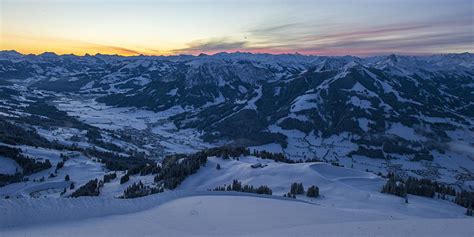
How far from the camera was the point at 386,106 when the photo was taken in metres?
167

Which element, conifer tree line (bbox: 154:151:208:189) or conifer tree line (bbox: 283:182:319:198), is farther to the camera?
conifer tree line (bbox: 154:151:208:189)

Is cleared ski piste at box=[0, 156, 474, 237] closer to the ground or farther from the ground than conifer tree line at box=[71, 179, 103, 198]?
farther from the ground

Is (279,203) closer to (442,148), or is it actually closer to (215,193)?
(215,193)

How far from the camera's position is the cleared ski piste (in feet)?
49.8

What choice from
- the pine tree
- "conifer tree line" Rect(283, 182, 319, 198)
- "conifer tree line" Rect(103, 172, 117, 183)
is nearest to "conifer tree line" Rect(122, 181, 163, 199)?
"conifer tree line" Rect(103, 172, 117, 183)

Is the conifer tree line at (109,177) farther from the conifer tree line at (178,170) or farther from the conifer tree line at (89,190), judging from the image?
the conifer tree line at (178,170)

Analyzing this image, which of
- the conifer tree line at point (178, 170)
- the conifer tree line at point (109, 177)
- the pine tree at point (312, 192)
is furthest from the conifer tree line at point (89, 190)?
the pine tree at point (312, 192)

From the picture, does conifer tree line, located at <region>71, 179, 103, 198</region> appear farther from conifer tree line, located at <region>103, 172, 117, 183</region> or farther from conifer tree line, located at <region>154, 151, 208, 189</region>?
conifer tree line, located at <region>154, 151, 208, 189</region>

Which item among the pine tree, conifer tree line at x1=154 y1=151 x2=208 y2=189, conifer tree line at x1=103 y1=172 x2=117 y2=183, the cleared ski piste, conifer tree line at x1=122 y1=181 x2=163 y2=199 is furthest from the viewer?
conifer tree line at x1=103 y1=172 x2=117 y2=183

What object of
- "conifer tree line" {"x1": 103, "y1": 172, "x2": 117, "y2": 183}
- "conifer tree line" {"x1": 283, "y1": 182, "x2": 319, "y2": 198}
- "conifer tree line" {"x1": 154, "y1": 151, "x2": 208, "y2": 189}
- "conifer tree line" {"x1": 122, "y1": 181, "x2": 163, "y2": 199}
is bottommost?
"conifer tree line" {"x1": 103, "y1": 172, "x2": 117, "y2": 183}

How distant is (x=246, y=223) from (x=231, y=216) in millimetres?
1582

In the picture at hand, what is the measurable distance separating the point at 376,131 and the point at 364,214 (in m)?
134

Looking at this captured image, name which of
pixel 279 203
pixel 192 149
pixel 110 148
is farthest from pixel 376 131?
pixel 279 203

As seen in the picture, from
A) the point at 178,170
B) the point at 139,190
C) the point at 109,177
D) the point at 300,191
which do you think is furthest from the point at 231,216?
the point at 109,177
